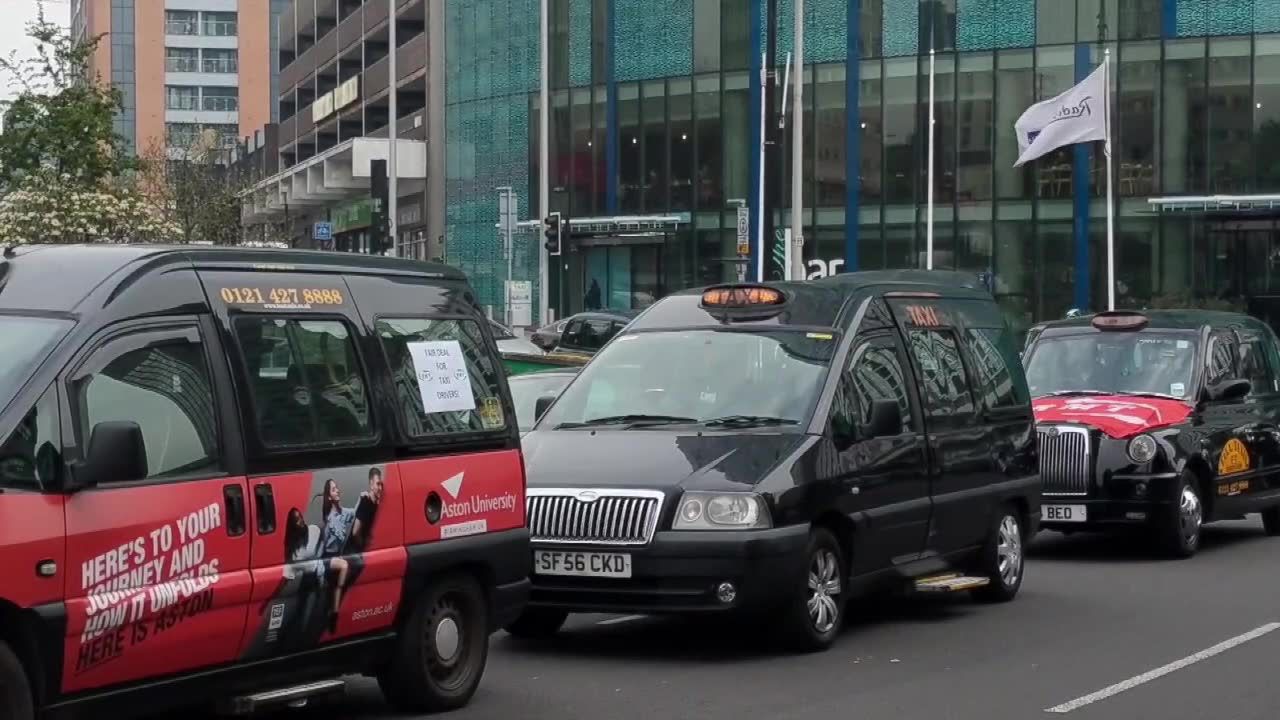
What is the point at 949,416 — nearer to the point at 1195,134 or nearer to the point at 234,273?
the point at 234,273

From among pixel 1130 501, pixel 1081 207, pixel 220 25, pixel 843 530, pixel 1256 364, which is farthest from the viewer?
pixel 220 25

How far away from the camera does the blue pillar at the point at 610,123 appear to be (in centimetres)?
5788

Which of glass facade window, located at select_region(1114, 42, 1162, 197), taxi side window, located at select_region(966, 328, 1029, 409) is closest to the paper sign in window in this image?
taxi side window, located at select_region(966, 328, 1029, 409)

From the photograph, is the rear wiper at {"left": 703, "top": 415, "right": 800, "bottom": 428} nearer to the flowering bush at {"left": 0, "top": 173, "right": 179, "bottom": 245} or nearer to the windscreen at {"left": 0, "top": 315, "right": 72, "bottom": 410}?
the windscreen at {"left": 0, "top": 315, "right": 72, "bottom": 410}

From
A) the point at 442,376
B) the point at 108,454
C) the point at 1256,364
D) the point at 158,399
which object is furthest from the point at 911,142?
the point at 108,454

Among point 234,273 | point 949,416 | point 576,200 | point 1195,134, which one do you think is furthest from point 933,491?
point 576,200

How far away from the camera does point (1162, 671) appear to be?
32.7 ft

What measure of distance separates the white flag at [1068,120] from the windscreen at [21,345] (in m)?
35.8

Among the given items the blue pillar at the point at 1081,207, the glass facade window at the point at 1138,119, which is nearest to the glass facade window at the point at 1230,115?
the glass facade window at the point at 1138,119

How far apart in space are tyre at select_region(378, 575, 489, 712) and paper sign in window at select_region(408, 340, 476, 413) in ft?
2.70

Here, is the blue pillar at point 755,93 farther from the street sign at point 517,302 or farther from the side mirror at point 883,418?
the side mirror at point 883,418

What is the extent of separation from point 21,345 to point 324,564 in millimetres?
1618

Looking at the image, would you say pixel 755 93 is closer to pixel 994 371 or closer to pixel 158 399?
pixel 994 371

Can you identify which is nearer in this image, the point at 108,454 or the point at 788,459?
the point at 108,454
